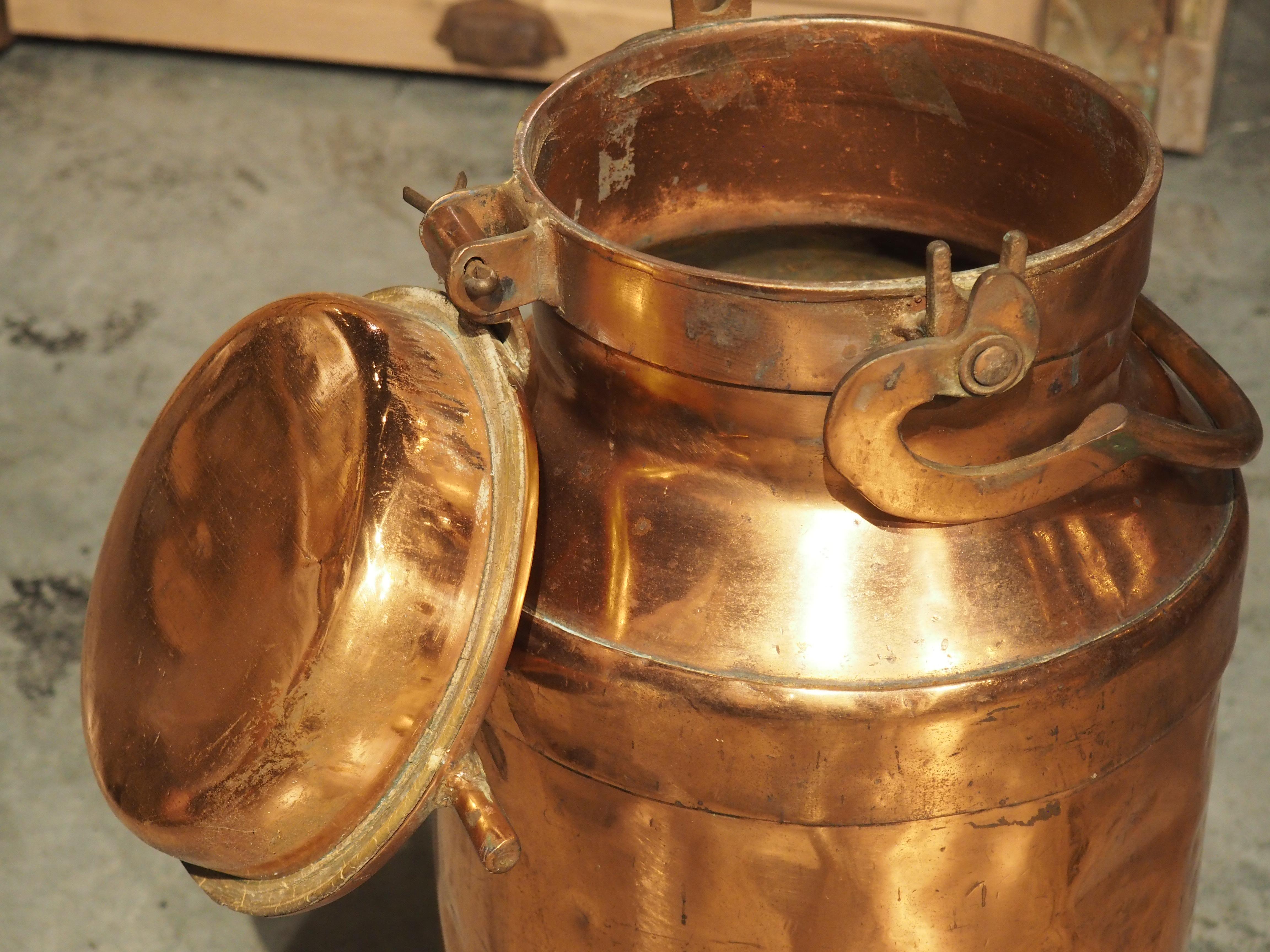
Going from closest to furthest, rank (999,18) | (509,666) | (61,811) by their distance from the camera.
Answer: (509,666) < (61,811) < (999,18)

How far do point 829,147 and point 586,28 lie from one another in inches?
77.3

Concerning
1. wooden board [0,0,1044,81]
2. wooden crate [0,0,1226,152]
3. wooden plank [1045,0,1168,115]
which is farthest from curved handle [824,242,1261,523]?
wooden board [0,0,1044,81]

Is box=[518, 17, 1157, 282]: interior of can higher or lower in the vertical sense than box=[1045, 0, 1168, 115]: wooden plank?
higher

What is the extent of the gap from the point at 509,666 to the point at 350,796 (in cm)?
14

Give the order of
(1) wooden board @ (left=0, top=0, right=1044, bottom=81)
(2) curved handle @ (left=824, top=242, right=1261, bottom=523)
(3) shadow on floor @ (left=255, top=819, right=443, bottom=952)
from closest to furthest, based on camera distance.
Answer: (2) curved handle @ (left=824, top=242, right=1261, bottom=523) → (3) shadow on floor @ (left=255, top=819, right=443, bottom=952) → (1) wooden board @ (left=0, top=0, right=1044, bottom=81)

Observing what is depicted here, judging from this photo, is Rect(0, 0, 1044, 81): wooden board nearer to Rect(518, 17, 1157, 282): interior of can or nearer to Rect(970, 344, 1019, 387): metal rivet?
Rect(518, 17, 1157, 282): interior of can

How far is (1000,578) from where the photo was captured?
1.03 meters

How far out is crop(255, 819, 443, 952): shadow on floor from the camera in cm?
176

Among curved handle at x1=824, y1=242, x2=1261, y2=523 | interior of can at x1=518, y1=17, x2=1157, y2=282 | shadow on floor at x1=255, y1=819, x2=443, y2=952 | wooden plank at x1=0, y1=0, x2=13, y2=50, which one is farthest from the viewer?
wooden plank at x1=0, y1=0, x2=13, y2=50

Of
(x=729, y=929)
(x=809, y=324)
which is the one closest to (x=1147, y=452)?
(x=809, y=324)

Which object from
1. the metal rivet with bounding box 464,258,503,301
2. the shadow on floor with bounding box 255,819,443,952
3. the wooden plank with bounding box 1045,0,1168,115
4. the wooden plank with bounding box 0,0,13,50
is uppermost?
the metal rivet with bounding box 464,258,503,301

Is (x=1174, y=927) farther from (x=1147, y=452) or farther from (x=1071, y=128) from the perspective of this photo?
(x=1071, y=128)

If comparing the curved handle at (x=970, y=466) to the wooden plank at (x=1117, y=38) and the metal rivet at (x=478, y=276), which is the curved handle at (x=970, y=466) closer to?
the metal rivet at (x=478, y=276)

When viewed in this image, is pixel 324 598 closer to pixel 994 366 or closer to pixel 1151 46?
pixel 994 366
